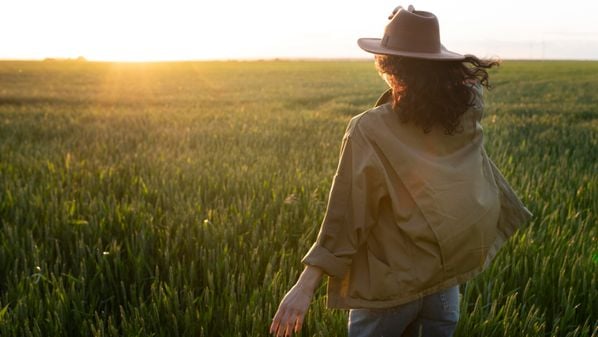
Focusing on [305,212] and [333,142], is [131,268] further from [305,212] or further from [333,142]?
[333,142]

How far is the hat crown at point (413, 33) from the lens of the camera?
1.66 m

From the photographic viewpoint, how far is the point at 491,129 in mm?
8594

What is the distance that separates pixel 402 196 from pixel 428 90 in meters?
0.32

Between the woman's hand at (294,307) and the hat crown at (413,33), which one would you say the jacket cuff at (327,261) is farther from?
the hat crown at (413,33)

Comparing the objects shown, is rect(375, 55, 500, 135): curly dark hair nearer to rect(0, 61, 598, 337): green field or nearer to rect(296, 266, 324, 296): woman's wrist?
rect(296, 266, 324, 296): woman's wrist

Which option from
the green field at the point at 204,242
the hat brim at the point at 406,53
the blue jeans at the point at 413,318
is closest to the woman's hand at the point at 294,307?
the blue jeans at the point at 413,318

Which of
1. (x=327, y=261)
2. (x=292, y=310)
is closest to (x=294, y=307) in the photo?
(x=292, y=310)

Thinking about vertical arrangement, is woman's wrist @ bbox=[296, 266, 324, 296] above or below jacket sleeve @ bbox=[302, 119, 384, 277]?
below

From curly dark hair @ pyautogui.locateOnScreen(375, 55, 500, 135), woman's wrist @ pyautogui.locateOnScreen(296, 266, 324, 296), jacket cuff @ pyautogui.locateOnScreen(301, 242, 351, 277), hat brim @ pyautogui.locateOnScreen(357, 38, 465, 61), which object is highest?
hat brim @ pyautogui.locateOnScreen(357, 38, 465, 61)

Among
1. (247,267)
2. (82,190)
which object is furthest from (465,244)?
(82,190)

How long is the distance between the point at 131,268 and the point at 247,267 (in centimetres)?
65

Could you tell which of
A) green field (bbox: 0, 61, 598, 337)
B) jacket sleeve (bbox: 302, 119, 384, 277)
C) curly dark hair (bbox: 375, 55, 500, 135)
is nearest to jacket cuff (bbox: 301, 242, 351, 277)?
jacket sleeve (bbox: 302, 119, 384, 277)

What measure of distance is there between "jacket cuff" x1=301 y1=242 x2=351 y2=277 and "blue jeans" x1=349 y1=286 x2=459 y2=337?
→ 210 mm

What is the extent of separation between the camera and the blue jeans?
1.77 metres
